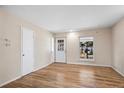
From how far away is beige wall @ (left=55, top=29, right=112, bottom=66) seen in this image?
18.9 ft

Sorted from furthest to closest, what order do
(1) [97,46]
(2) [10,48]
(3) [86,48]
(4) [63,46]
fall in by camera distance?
(4) [63,46] < (3) [86,48] < (1) [97,46] < (2) [10,48]

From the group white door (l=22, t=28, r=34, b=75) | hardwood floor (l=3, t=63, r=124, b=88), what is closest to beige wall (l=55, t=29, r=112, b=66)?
hardwood floor (l=3, t=63, r=124, b=88)

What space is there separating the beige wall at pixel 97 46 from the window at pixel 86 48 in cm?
30

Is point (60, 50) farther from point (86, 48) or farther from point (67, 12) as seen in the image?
point (67, 12)

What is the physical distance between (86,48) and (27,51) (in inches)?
163

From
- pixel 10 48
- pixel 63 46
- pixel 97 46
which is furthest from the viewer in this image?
pixel 63 46

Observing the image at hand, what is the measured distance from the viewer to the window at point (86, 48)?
21.5 feet

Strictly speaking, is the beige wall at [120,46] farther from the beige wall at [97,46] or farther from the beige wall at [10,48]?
the beige wall at [10,48]

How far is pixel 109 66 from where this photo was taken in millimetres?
5684

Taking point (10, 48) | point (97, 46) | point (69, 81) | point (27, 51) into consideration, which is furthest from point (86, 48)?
point (10, 48)

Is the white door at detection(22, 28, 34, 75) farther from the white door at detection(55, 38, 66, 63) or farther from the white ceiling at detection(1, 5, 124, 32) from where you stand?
the white door at detection(55, 38, 66, 63)

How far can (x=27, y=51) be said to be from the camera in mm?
4223

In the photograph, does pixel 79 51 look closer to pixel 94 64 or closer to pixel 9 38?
pixel 94 64
